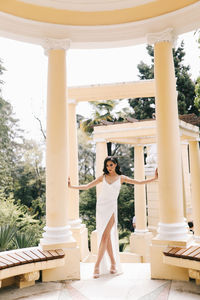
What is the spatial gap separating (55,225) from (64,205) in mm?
825

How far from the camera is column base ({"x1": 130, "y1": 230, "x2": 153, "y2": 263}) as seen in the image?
73.7ft

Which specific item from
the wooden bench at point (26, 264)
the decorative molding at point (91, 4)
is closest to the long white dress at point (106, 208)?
the wooden bench at point (26, 264)

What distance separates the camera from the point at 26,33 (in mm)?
10648

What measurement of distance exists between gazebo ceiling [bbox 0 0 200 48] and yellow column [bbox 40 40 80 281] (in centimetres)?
69

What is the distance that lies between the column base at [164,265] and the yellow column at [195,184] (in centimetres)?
871

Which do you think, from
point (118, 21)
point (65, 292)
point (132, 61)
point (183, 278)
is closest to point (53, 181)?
point (65, 292)

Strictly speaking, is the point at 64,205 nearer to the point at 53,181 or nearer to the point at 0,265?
the point at 53,181

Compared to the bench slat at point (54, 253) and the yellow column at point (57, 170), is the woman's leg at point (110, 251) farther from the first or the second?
the bench slat at point (54, 253)

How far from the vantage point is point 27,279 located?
8.74 metres

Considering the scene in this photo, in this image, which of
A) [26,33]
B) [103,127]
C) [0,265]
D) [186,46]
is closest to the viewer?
[0,265]

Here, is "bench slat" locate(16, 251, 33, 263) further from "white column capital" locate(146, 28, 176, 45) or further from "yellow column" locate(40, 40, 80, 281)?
"white column capital" locate(146, 28, 176, 45)

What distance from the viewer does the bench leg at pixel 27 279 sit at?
28.7 feet

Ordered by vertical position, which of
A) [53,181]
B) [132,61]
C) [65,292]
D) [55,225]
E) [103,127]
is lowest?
[65,292]

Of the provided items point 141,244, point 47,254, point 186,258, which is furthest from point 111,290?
point 141,244
